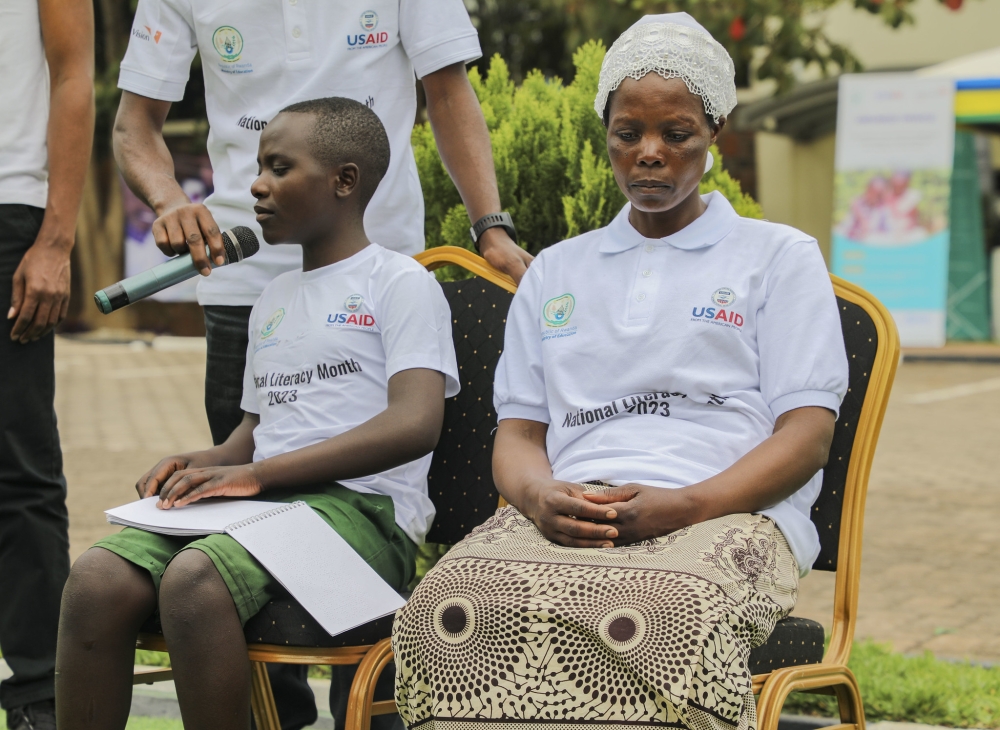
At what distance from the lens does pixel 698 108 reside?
242cm

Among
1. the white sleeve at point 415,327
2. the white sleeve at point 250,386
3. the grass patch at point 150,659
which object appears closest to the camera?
the white sleeve at point 415,327

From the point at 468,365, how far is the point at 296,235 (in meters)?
0.50

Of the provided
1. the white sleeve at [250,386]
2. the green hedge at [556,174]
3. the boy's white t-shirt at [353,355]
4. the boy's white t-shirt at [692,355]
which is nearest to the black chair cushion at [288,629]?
the boy's white t-shirt at [353,355]

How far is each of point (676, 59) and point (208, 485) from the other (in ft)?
4.04

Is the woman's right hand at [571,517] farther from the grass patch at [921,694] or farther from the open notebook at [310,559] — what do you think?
the grass patch at [921,694]

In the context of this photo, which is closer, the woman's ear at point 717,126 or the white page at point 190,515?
the white page at point 190,515

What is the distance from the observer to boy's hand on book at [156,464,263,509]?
8.08 ft

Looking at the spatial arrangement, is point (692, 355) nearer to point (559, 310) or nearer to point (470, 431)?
point (559, 310)

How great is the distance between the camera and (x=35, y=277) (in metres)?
3.05

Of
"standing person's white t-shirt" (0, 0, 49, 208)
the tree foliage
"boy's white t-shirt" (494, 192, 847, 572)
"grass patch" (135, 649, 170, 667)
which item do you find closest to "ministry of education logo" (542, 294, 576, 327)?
"boy's white t-shirt" (494, 192, 847, 572)

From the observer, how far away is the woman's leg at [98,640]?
2.24m

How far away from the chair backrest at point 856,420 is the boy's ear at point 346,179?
109 centimetres

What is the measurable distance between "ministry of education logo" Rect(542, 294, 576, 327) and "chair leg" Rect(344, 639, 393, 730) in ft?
2.36

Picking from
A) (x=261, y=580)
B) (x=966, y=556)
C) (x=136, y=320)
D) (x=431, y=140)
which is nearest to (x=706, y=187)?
(x=431, y=140)
